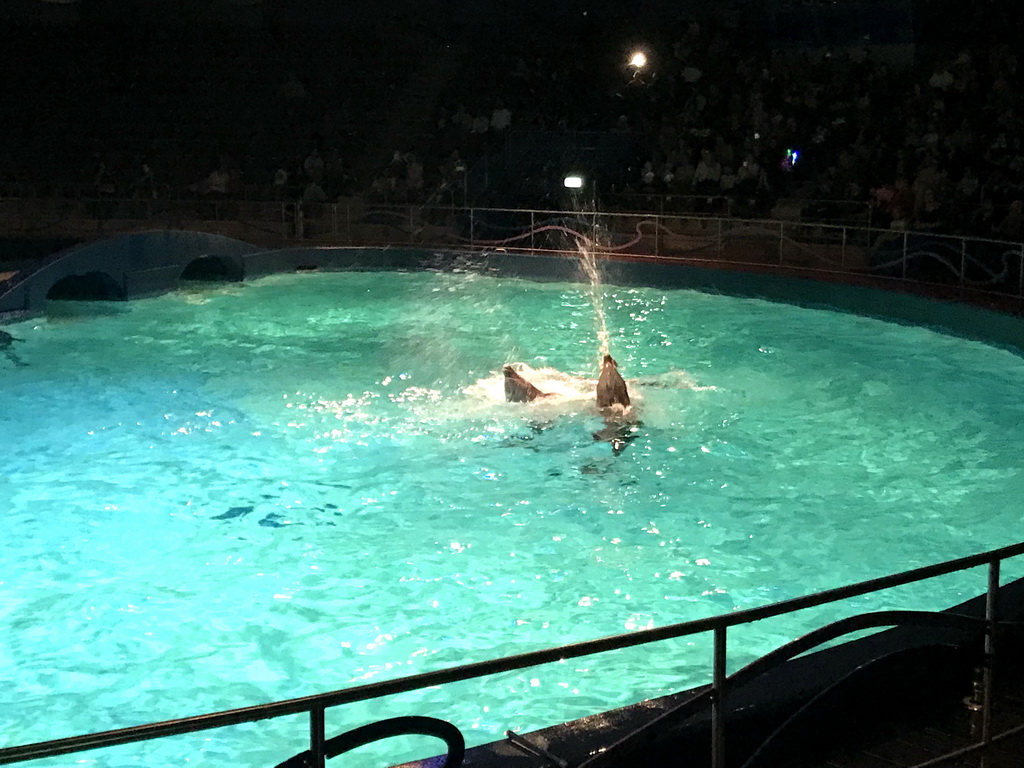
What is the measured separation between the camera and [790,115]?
70.9 feet

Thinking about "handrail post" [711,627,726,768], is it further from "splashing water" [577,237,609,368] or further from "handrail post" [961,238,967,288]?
"splashing water" [577,237,609,368]

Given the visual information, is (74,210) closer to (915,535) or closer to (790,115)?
(790,115)

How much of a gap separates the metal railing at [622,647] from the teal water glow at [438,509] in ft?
8.31

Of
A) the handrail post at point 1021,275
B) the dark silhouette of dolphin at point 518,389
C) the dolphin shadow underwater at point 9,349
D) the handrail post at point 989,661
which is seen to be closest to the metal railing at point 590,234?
the handrail post at point 1021,275

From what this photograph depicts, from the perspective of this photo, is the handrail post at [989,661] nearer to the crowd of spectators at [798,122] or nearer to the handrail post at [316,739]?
the handrail post at [316,739]

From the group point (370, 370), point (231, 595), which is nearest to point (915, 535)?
point (231, 595)

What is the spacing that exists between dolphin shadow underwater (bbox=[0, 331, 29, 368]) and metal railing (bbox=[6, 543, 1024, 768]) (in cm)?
1189

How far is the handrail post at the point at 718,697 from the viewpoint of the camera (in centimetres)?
298

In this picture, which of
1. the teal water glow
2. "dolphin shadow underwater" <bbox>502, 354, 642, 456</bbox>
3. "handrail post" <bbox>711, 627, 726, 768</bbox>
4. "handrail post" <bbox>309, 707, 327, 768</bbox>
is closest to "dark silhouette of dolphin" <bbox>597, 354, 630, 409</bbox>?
"dolphin shadow underwater" <bbox>502, 354, 642, 456</bbox>

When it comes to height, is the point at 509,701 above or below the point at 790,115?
below

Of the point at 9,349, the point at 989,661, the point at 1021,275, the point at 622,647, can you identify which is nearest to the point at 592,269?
the point at 1021,275

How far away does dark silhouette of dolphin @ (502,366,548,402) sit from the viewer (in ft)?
37.2

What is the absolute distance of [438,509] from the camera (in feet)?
28.2

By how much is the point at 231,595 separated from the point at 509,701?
6.92 feet
